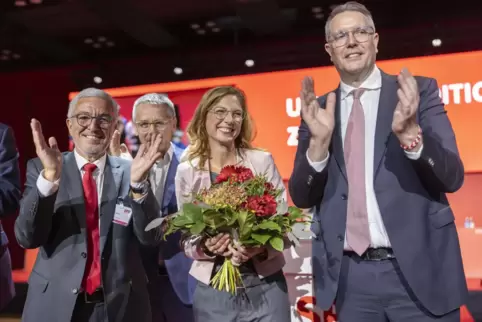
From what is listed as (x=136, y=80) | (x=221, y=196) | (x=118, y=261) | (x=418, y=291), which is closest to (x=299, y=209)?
(x=221, y=196)

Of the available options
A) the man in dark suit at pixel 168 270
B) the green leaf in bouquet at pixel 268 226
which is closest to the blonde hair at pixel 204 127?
the man in dark suit at pixel 168 270

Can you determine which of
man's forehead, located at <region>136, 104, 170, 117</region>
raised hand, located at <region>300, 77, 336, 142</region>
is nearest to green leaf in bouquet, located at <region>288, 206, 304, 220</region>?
raised hand, located at <region>300, 77, 336, 142</region>

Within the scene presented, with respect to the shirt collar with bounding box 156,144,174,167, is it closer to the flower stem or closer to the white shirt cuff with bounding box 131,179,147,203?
Answer: the white shirt cuff with bounding box 131,179,147,203

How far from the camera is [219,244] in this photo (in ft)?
6.55

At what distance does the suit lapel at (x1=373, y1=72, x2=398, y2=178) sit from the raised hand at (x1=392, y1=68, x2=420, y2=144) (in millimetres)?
156

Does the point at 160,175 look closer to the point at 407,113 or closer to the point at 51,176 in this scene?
the point at 51,176

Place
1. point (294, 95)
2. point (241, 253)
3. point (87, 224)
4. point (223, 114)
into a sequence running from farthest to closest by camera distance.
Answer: point (294, 95) → point (223, 114) → point (87, 224) → point (241, 253)

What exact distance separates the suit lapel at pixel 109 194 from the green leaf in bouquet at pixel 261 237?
2.08 ft

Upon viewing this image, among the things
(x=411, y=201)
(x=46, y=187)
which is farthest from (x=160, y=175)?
(x=411, y=201)

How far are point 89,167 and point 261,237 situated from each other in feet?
2.67

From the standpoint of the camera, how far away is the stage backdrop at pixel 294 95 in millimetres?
5512

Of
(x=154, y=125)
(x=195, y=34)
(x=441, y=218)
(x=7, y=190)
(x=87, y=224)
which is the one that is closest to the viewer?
(x=441, y=218)

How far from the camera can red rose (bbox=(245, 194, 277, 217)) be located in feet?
6.30

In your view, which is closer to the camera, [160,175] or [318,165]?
[318,165]
